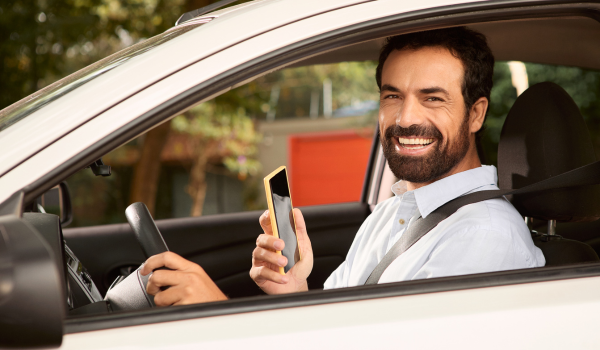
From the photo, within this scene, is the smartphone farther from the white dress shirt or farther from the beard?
the beard

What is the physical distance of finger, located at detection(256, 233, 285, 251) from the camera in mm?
1357

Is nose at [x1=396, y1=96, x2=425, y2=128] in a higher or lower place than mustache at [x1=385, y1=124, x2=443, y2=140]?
higher

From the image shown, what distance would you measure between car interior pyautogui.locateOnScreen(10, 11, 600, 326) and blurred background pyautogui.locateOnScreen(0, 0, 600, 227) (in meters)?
2.49

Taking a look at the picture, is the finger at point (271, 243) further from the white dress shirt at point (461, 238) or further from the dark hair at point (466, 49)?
the dark hair at point (466, 49)

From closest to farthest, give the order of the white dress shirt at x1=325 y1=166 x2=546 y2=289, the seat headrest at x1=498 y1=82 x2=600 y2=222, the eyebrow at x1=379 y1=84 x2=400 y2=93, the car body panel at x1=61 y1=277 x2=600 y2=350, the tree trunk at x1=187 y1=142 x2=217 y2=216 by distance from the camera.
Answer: the car body panel at x1=61 y1=277 x2=600 y2=350 < the white dress shirt at x1=325 y1=166 x2=546 y2=289 < the seat headrest at x1=498 y1=82 x2=600 y2=222 < the eyebrow at x1=379 y1=84 x2=400 y2=93 < the tree trunk at x1=187 y1=142 x2=217 y2=216

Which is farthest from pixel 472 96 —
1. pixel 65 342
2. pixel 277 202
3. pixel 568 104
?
pixel 65 342

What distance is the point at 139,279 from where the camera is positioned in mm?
1470

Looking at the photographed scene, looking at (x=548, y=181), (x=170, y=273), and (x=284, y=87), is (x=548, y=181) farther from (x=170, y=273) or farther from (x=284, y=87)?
(x=284, y=87)

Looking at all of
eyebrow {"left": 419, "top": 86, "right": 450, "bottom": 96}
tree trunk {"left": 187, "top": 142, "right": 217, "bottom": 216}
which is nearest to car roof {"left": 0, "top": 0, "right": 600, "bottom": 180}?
eyebrow {"left": 419, "top": 86, "right": 450, "bottom": 96}

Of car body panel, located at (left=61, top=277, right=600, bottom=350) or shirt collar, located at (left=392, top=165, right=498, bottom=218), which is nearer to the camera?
car body panel, located at (left=61, top=277, right=600, bottom=350)

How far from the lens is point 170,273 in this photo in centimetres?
120

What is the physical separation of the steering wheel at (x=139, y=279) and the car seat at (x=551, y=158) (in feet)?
3.79

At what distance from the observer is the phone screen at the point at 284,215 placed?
4.42 feet

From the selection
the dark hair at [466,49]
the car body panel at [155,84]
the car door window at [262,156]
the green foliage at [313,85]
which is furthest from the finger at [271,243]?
the car door window at [262,156]
